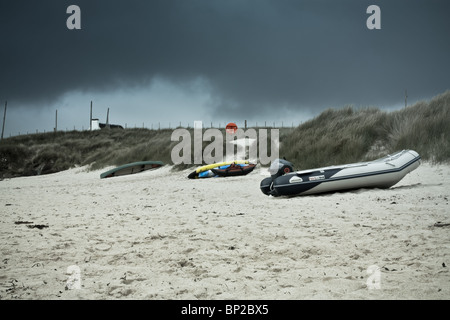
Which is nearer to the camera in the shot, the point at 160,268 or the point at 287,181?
the point at 160,268

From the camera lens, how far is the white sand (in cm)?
265

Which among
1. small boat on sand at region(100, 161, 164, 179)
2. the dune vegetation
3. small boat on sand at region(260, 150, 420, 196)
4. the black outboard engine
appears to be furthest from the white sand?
small boat on sand at region(100, 161, 164, 179)

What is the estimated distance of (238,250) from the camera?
3.68m

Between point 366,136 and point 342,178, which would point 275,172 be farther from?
point 366,136

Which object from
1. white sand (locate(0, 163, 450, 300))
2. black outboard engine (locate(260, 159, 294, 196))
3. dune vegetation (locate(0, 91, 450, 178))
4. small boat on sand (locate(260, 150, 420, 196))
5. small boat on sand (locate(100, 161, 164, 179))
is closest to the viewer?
white sand (locate(0, 163, 450, 300))

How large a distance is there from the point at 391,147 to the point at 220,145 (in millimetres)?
7867

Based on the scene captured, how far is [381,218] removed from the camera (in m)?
4.73

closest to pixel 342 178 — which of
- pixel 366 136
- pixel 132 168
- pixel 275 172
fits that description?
pixel 275 172

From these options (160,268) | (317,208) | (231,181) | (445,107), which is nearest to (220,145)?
Result: (231,181)

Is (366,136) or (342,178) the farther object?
(366,136)

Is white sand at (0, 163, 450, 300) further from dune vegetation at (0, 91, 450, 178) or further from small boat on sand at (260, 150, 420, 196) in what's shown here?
dune vegetation at (0, 91, 450, 178)

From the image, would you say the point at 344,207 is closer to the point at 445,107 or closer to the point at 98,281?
the point at 98,281

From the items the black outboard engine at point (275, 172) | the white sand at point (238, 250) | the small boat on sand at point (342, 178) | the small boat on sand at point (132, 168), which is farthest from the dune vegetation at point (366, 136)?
the white sand at point (238, 250)

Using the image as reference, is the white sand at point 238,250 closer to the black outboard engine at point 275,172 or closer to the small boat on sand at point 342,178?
the small boat on sand at point 342,178
